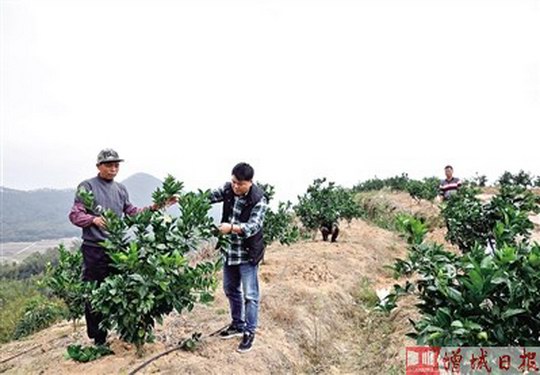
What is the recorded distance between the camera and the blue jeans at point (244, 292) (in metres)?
4.20

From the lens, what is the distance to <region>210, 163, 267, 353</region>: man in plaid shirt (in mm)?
3986

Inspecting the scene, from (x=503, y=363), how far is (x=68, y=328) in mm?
6129

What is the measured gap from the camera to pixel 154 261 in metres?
3.61

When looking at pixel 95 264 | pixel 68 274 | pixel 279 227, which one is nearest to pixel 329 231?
pixel 279 227

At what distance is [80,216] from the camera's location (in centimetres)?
374

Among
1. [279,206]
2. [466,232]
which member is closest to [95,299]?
[466,232]

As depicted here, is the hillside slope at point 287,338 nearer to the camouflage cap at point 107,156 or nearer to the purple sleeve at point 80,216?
the purple sleeve at point 80,216

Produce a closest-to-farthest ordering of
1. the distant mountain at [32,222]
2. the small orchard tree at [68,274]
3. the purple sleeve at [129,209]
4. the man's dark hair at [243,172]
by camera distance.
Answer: the man's dark hair at [243,172] < the purple sleeve at [129,209] < the small orchard tree at [68,274] < the distant mountain at [32,222]

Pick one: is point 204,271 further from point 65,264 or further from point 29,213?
point 29,213

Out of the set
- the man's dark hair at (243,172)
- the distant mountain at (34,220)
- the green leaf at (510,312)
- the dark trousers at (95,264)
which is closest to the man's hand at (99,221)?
the dark trousers at (95,264)

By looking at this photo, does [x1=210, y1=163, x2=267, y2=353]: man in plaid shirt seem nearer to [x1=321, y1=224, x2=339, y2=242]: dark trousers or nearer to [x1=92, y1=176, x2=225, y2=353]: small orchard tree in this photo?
[x1=92, y1=176, x2=225, y2=353]: small orchard tree

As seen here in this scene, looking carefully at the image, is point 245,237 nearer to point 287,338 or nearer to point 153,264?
point 153,264

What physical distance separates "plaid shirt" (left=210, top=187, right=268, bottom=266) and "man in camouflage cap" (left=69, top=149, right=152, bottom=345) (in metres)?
0.67

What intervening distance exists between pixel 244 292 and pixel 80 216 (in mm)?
1673
